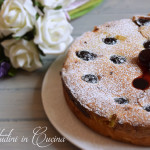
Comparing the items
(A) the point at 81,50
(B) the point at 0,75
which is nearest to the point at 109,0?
(A) the point at 81,50

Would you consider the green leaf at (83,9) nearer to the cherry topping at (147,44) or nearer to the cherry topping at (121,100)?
the cherry topping at (147,44)

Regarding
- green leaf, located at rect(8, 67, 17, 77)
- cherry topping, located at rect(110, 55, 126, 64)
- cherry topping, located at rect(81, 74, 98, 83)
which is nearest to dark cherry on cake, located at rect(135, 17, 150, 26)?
cherry topping, located at rect(110, 55, 126, 64)

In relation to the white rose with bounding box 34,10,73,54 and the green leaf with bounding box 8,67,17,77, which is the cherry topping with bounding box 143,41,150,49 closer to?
the white rose with bounding box 34,10,73,54

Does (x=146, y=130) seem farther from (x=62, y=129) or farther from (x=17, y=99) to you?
(x=17, y=99)

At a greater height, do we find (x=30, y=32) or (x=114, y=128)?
(x=30, y=32)

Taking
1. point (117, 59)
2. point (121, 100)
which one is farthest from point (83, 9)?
point (121, 100)

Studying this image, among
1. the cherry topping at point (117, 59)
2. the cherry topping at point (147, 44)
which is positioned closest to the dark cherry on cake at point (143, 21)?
the cherry topping at point (147, 44)

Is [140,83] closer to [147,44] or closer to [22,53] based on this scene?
[147,44]
